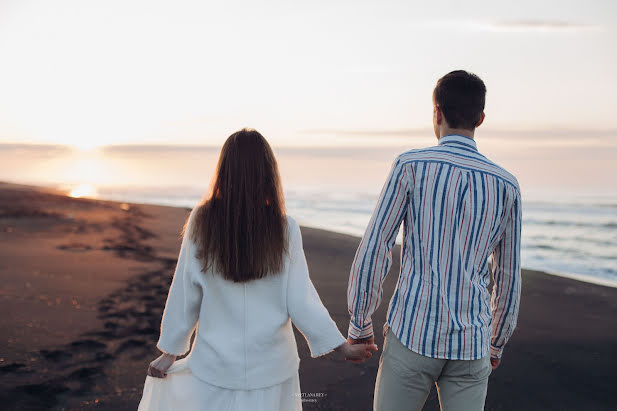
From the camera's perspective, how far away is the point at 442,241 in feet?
6.24

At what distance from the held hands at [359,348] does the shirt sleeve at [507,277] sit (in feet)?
1.71

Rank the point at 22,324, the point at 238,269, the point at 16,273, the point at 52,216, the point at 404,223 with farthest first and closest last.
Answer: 1. the point at 52,216
2. the point at 16,273
3. the point at 22,324
4. the point at 238,269
5. the point at 404,223

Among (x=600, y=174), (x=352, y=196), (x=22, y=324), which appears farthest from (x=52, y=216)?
(x=600, y=174)

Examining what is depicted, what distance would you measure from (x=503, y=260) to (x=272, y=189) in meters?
0.98

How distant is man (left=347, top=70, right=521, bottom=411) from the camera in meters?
1.90

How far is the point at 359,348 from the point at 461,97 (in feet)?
3.54

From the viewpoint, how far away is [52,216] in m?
13.4

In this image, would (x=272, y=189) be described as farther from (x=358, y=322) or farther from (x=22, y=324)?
(x=22, y=324)

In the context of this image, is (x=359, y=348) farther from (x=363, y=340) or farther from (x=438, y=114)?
(x=438, y=114)

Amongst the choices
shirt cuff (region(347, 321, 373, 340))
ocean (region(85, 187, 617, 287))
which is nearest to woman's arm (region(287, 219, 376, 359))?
shirt cuff (region(347, 321, 373, 340))

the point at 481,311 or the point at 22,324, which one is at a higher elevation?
the point at 481,311

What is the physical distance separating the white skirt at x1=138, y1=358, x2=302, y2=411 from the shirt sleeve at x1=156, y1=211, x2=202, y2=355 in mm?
105

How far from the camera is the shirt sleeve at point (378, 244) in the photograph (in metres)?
1.97

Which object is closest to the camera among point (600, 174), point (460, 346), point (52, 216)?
point (460, 346)
